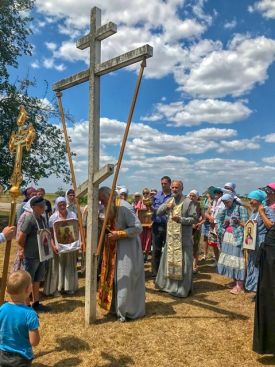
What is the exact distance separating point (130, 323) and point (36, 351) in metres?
1.42

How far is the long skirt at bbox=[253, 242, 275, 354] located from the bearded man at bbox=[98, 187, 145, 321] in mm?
1869

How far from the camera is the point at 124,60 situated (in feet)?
16.2

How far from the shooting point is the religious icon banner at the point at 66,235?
22.2 ft

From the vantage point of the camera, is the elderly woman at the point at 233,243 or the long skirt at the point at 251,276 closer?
the long skirt at the point at 251,276

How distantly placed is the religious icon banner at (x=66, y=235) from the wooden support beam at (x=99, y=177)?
57.3 inches

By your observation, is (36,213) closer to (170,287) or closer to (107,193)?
(107,193)

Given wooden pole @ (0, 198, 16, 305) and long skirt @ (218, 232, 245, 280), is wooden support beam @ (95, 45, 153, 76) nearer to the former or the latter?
wooden pole @ (0, 198, 16, 305)

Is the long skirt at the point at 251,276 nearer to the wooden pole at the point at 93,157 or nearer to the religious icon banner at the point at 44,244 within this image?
the wooden pole at the point at 93,157

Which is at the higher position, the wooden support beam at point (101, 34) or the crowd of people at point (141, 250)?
the wooden support beam at point (101, 34)

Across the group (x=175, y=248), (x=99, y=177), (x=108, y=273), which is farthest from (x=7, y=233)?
(x=175, y=248)

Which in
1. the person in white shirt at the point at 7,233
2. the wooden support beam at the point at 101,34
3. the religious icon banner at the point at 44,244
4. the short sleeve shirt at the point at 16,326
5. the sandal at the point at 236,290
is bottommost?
the sandal at the point at 236,290

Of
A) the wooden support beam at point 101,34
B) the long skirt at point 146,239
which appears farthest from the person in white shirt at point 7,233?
the long skirt at point 146,239

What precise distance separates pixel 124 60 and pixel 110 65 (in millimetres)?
244

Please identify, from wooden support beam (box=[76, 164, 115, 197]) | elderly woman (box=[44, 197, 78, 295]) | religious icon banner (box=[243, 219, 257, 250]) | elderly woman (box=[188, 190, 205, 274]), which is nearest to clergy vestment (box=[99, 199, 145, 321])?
wooden support beam (box=[76, 164, 115, 197])
